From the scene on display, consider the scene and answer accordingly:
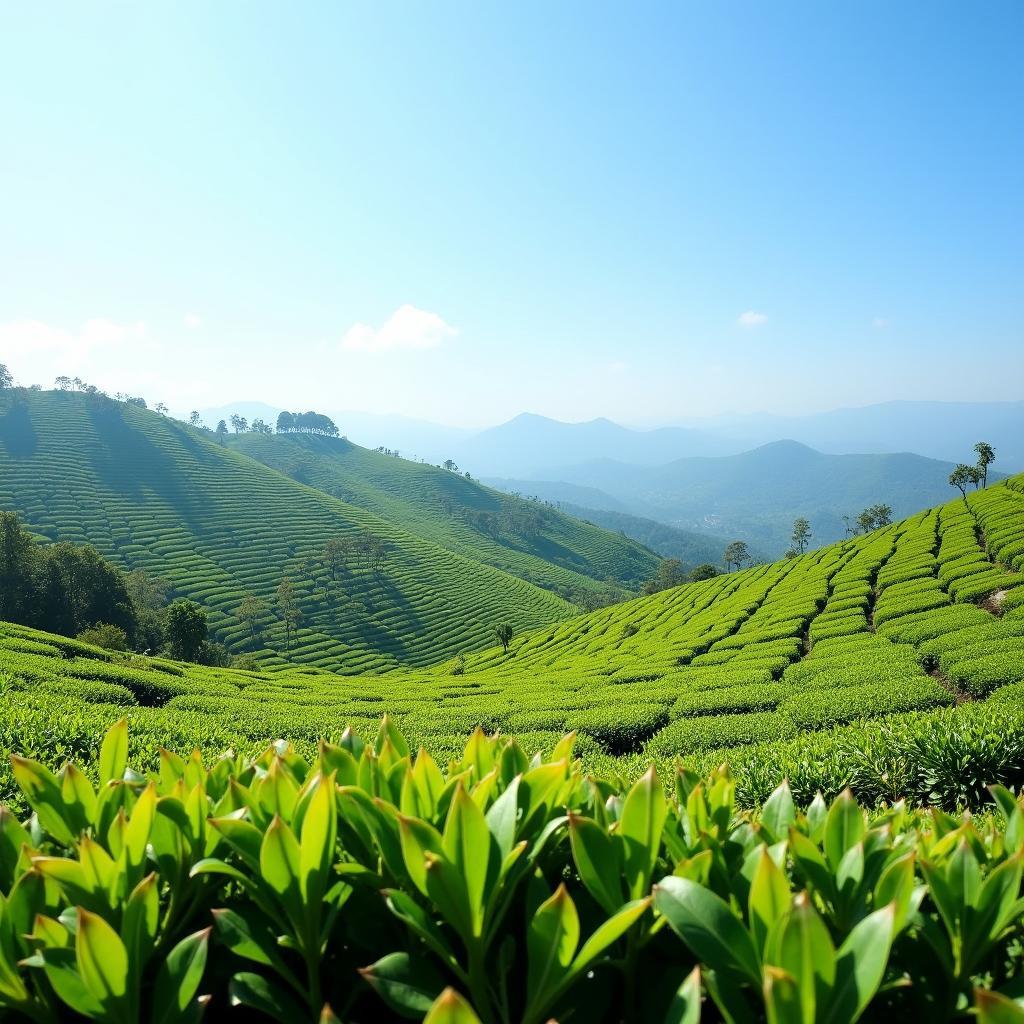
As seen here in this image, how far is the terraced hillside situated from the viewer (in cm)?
728

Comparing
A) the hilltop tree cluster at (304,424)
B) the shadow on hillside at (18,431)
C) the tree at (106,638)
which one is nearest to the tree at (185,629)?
the tree at (106,638)

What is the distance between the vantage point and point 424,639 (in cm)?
6725

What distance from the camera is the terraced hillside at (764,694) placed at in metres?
7.28

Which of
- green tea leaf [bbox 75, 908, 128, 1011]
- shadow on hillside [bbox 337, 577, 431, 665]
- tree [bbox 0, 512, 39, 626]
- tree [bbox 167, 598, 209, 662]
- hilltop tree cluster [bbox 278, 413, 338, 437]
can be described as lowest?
shadow on hillside [bbox 337, 577, 431, 665]

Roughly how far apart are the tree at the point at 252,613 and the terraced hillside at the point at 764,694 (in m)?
34.4

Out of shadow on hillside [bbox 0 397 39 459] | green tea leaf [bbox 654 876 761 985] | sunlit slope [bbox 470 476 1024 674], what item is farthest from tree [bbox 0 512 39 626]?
green tea leaf [bbox 654 876 761 985]

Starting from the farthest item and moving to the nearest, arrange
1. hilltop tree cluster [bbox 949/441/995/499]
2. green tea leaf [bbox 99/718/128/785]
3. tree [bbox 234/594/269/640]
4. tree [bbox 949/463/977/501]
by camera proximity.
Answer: tree [bbox 234/594/269/640]
tree [bbox 949/463/977/501]
hilltop tree cluster [bbox 949/441/995/499]
green tea leaf [bbox 99/718/128/785]

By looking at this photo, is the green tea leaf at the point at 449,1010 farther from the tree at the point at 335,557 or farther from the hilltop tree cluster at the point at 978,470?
the tree at the point at 335,557

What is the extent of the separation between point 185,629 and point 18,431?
82.6m

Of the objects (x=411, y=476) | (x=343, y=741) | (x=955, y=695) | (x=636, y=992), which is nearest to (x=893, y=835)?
(x=636, y=992)

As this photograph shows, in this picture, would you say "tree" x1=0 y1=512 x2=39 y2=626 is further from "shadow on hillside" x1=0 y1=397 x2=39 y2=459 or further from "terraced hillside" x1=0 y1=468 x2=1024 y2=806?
"shadow on hillside" x1=0 y1=397 x2=39 y2=459

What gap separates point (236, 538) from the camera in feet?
273

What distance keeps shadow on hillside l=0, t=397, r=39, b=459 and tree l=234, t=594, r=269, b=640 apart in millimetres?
57181

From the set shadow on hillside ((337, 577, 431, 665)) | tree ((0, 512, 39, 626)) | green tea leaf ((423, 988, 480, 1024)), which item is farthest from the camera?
shadow on hillside ((337, 577, 431, 665))
